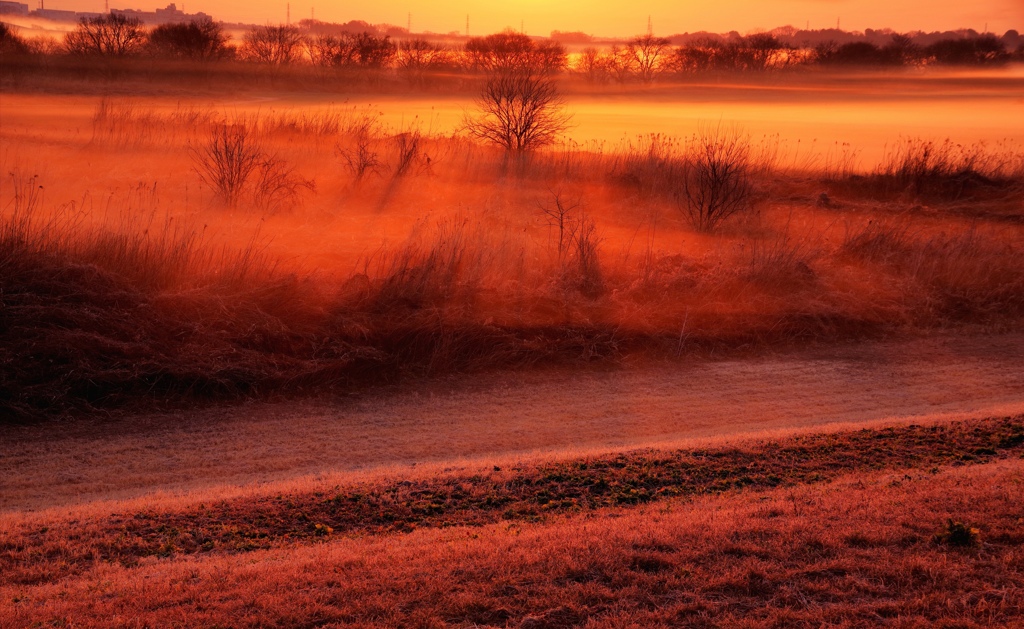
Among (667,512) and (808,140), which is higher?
(808,140)

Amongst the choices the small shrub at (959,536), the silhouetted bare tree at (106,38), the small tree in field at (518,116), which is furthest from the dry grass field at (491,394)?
the silhouetted bare tree at (106,38)

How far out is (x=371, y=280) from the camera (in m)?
11.7

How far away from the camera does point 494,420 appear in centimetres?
877

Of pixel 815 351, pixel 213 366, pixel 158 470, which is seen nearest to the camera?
pixel 158 470

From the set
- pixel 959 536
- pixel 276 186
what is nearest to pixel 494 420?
pixel 959 536

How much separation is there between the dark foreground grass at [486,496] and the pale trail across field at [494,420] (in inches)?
27.3

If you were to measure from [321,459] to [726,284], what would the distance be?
6.93 meters

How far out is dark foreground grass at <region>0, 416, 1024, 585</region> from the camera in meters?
5.10

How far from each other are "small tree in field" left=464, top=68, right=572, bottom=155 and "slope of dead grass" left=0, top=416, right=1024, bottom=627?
707 inches

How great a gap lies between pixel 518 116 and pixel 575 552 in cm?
2064

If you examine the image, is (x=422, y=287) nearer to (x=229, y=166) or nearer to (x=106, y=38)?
(x=229, y=166)

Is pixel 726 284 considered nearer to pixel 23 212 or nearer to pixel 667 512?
pixel 667 512

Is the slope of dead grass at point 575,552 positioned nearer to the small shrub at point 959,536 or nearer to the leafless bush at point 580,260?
Result: the small shrub at point 959,536

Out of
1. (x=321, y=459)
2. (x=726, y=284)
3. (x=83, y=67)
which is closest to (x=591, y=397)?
(x=321, y=459)
